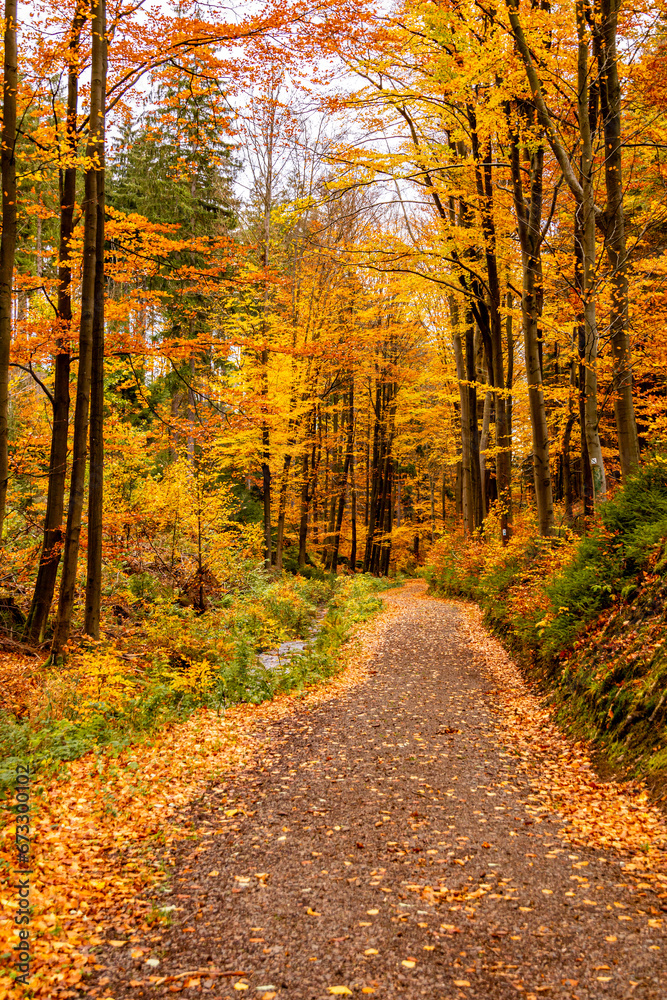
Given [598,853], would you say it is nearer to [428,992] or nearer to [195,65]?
[428,992]

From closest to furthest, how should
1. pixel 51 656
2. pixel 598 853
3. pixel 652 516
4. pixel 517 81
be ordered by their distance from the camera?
pixel 598 853 → pixel 652 516 → pixel 51 656 → pixel 517 81

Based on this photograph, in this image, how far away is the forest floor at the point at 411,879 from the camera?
2840 mm

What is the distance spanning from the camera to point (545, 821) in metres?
4.38

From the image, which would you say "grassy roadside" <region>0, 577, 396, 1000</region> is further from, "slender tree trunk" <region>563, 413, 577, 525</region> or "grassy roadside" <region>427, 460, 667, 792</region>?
"slender tree trunk" <region>563, 413, 577, 525</region>

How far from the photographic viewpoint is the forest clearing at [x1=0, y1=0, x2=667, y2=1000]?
128 inches

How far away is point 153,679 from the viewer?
24.7 ft

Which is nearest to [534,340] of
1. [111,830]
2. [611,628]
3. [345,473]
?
[611,628]

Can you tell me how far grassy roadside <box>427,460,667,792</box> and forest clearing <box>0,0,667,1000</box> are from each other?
0.14ft

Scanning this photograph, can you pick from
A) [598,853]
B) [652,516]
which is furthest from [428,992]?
[652,516]

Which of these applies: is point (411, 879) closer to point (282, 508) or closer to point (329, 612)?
point (329, 612)

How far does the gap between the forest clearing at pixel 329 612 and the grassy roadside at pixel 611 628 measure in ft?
0.14

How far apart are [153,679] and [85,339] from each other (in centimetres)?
433

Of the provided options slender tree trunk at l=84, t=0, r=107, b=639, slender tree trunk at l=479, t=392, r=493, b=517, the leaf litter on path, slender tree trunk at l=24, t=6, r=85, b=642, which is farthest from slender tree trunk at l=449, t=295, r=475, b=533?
the leaf litter on path

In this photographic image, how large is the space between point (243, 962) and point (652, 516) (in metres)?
5.80
